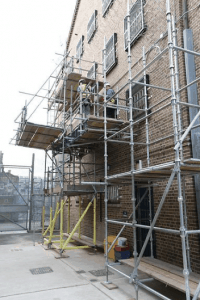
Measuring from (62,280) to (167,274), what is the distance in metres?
2.65

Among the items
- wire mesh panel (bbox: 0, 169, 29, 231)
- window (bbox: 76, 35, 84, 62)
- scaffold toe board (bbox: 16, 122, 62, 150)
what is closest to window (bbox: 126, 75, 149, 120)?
scaffold toe board (bbox: 16, 122, 62, 150)

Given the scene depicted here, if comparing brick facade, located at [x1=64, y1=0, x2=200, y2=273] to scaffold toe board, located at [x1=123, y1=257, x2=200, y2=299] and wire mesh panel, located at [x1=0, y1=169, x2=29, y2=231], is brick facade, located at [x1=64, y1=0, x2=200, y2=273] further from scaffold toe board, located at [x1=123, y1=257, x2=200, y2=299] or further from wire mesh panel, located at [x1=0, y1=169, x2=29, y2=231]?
wire mesh panel, located at [x1=0, y1=169, x2=29, y2=231]

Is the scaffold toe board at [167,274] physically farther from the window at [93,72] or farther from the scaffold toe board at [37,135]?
the window at [93,72]

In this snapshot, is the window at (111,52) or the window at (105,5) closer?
the window at (111,52)

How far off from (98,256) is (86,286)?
10.4 ft

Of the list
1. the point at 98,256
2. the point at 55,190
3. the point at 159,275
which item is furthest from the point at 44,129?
the point at 159,275

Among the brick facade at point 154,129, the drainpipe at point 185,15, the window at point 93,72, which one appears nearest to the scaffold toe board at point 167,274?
the brick facade at point 154,129

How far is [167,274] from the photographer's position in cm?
521

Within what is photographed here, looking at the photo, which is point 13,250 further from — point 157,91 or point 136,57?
point 136,57

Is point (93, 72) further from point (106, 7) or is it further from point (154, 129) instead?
point (154, 129)

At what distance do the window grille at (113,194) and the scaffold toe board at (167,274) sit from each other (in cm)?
347

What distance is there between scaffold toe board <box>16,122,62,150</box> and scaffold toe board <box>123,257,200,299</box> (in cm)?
617

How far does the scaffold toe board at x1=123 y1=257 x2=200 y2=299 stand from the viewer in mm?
4621

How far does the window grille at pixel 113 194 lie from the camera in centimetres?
966
